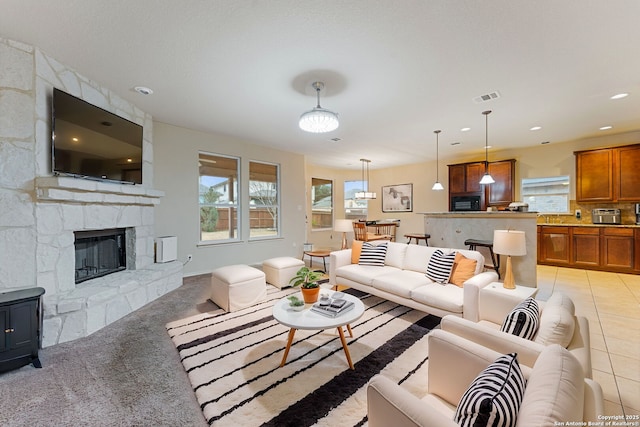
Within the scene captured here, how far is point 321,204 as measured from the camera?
8.85 m

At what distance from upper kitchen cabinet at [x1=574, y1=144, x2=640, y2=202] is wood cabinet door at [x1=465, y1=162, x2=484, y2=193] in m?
1.71

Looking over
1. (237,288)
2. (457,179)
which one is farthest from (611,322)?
(457,179)

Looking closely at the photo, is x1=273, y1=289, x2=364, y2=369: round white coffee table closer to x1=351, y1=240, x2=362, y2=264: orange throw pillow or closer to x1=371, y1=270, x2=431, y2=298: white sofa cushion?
x1=371, y1=270, x2=431, y2=298: white sofa cushion

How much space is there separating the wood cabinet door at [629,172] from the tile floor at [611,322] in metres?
1.47

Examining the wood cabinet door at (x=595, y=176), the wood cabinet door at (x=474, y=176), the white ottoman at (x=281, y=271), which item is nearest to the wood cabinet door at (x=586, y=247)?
the wood cabinet door at (x=595, y=176)

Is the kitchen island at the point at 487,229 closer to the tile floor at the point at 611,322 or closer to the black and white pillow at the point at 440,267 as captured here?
the tile floor at the point at 611,322

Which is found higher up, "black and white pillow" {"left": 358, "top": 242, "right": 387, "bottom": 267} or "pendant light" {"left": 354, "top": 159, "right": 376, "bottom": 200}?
"pendant light" {"left": 354, "top": 159, "right": 376, "bottom": 200}

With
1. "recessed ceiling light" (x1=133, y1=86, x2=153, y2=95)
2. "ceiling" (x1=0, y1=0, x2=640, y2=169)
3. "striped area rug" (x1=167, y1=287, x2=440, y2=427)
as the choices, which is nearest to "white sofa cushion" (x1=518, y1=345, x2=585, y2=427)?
"striped area rug" (x1=167, y1=287, x2=440, y2=427)

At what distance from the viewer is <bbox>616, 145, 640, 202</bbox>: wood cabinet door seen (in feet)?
15.7

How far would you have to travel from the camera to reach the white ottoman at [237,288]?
10.3ft

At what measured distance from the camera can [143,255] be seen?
3.89 meters

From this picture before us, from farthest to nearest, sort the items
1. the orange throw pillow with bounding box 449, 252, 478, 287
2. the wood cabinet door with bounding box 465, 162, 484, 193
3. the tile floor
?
the wood cabinet door with bounding box 465, 162, 484, 193 < the orange throw pillow with bounding box 449, 252, 478, 287 < the tile floor

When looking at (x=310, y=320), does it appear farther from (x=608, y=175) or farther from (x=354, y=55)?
(x=608, y=175)

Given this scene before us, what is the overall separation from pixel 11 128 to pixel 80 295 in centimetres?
166
